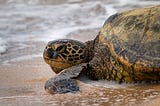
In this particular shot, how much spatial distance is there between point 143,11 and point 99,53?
561mm

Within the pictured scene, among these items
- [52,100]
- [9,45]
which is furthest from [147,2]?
[52,100]

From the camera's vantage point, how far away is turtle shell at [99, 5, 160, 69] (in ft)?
10.5

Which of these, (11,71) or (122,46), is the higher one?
(122,46)

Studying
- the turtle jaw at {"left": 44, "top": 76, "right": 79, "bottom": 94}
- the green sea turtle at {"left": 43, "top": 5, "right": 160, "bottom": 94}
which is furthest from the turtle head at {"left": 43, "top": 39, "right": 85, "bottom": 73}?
the turtle jaw at {"left": 44, "top": 76, "right": 79, "bottom": 94}

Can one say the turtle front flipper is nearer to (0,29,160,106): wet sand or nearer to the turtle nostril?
(0,29,160,106): wet sand

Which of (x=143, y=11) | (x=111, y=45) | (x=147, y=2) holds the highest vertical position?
(x=143, y=11)

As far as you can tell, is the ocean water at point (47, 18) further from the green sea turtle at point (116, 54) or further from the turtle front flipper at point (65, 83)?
the turtle front flipper at point (65, 83)

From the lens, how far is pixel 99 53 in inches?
146

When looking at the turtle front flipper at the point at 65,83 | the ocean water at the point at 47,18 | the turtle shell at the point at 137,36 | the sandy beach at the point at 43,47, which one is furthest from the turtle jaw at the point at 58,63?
the ocean water at the point at 47,18

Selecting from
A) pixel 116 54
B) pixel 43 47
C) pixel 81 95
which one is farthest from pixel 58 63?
pixel 43 47

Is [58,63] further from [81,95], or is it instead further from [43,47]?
[43,47]

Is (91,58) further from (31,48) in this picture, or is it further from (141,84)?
(31,48)

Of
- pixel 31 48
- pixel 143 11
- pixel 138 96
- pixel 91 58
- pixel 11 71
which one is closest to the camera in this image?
pixel 138 96

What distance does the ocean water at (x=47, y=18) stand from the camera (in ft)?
22.2
